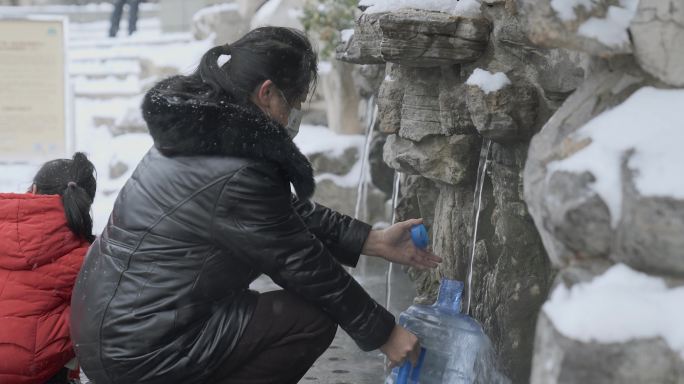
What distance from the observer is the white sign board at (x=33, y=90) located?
6.61 meters

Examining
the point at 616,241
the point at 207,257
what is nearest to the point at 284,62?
the point at 207,257

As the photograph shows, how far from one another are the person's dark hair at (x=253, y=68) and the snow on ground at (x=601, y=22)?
102cm

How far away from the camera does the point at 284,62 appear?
Answer: 3.00 m

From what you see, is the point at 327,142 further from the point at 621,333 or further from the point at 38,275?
the point at 621,333

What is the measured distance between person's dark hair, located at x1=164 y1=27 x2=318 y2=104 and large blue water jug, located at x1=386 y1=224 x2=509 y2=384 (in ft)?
3.23

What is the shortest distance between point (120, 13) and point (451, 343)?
12293 mm

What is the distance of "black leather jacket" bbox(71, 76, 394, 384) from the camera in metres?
2.80

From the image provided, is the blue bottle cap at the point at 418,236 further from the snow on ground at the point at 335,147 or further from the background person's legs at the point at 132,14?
the background person's legs at the point at 132,14

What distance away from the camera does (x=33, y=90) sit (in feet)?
22.0

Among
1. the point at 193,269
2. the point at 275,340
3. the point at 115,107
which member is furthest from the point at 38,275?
the point at 115,107

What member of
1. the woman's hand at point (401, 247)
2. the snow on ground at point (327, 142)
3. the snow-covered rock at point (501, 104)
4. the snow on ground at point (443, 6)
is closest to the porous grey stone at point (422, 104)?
the snow on ground at point (443, 6)

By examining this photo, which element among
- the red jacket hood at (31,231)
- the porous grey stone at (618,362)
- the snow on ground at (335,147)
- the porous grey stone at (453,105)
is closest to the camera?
the porous grey stone at (618,362)

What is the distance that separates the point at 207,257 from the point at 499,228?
56.2 inches

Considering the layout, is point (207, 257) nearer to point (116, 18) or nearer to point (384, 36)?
point (384, 36)
